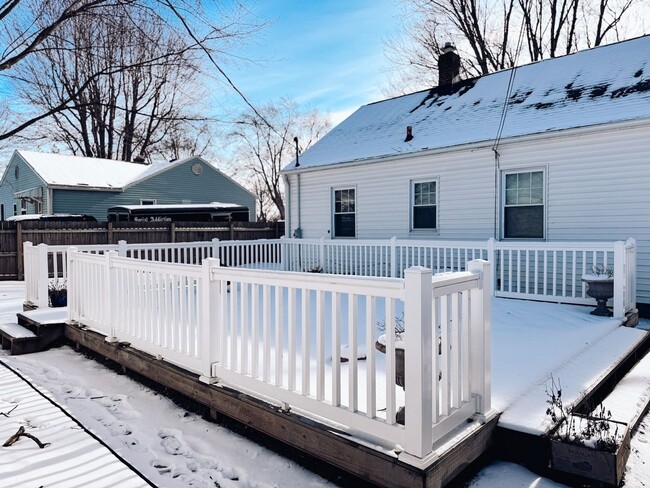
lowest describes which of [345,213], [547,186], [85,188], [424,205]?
[345,213]

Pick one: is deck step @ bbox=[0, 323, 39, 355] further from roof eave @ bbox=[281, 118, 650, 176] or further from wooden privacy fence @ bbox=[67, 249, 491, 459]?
roof eave @ bbox=[281, 118, 650, 176]

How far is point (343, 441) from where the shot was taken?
2398mm

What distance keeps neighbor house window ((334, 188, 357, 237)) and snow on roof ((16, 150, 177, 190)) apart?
1306 centimetres

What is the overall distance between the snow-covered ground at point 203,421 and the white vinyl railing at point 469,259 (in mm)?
1092

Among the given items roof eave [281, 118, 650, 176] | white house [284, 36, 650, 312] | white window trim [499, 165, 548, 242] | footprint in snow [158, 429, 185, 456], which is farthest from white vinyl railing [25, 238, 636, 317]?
footprint in snow [158, 429, 185, 456]

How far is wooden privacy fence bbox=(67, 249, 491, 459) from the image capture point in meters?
2.15

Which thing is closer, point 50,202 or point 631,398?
point 631,398

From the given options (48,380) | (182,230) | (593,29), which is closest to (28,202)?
(182,230)

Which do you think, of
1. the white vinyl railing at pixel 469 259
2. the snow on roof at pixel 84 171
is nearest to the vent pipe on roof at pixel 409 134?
the white vinyl railing at pixel 469 259

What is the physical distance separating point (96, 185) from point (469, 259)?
17185 millimetres

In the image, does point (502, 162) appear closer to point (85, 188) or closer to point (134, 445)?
point (134, 445)

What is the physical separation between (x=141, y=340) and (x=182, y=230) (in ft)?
38.6

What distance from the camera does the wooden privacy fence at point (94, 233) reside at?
40.8 feet

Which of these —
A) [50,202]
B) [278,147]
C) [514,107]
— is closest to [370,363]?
[514,107]
